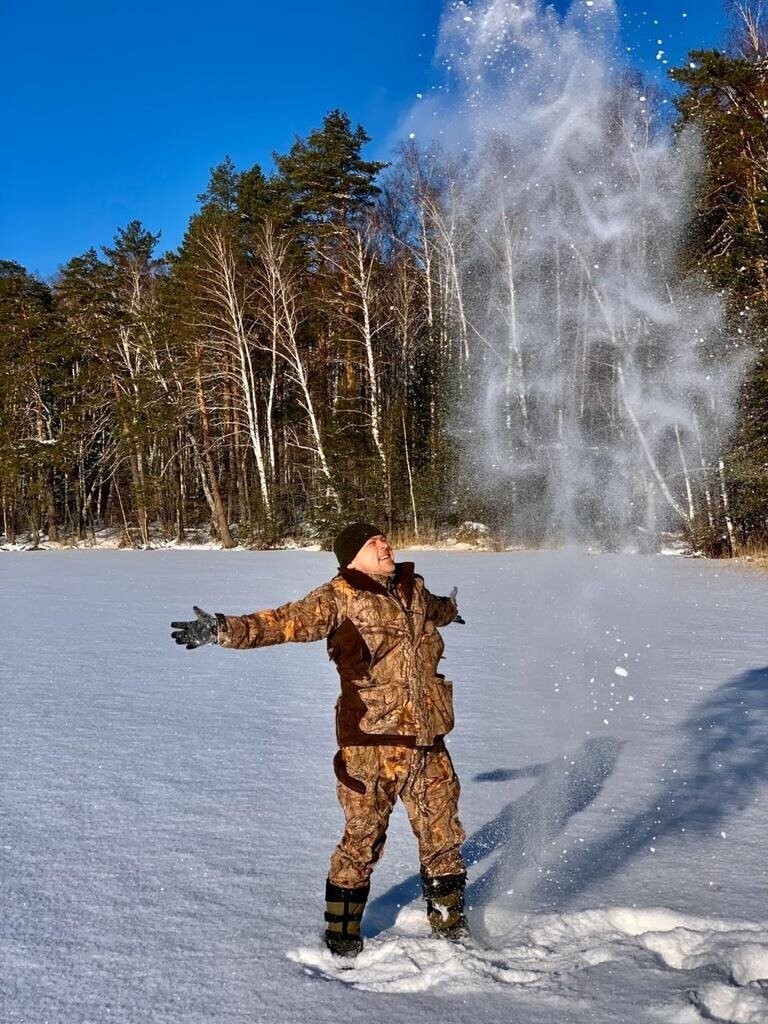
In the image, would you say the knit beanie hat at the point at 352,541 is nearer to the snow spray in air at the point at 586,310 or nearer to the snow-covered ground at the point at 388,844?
the snow-covered ground at the point at 388,844

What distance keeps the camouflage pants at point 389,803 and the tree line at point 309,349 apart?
503 inches

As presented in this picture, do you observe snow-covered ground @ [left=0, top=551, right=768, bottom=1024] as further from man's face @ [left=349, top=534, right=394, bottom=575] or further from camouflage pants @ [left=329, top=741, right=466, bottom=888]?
man's face @ [left=349, top=534, right=394, bottom=575]

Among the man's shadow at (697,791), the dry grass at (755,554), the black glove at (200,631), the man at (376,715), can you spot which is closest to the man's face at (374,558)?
the man at (376,715)

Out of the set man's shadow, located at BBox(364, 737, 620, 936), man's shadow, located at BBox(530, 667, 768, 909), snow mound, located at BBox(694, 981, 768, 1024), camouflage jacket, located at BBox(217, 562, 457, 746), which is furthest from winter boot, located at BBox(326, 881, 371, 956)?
snow mound, located at BBox(694, 981, 768, 1024)

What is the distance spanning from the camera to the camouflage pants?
3035mm

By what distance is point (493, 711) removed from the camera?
6.59m

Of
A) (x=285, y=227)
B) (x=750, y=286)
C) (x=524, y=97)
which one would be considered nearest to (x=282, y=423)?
(x=285, y=227)

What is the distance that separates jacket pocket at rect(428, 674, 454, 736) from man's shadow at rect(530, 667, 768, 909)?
89cm

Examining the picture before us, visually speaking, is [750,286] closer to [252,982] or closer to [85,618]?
[85,618]

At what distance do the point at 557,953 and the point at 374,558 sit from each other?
1450 millimetres

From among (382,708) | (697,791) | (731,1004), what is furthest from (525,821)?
(731,1004)

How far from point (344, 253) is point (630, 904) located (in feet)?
83.9

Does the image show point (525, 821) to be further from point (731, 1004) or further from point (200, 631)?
point (200, 631)

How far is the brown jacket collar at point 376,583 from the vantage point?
3141mm
